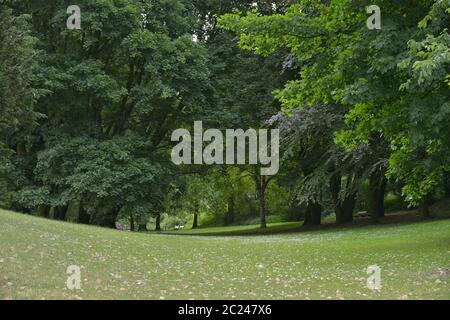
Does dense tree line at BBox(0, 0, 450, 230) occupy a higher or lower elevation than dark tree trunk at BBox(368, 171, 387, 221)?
higher

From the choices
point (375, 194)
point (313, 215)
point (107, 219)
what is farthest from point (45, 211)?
point (375, 194)

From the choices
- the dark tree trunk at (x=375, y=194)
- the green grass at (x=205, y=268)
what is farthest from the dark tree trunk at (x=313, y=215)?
the green grass at (x=205, y=268)

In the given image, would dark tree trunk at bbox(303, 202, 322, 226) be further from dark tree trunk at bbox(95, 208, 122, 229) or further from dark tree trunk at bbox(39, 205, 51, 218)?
dark tree trunk at bbox(39, 205, 51, 218)

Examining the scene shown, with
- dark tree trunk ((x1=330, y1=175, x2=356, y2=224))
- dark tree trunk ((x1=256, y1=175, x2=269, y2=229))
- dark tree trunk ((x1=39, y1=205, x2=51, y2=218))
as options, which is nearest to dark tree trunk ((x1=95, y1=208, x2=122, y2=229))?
dark tree trunk ((x1=39, y1=205, x2=51, y2=218))

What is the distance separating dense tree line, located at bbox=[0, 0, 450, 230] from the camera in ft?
54.7

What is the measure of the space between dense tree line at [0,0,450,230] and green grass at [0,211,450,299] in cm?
369

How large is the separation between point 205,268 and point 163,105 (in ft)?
62.3

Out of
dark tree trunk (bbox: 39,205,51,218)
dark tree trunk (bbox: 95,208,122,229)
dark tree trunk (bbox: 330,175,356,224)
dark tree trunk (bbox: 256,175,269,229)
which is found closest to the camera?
dark tree trunk (bbox: 95,208,122,229)

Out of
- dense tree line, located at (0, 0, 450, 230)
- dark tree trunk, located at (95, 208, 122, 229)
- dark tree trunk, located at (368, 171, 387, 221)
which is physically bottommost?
dark tree trunk, located at (95, 208, 122, 229)

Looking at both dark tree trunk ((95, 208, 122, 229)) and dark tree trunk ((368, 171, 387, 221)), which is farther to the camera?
dark tree trunk ((95, 208, 122, 229))

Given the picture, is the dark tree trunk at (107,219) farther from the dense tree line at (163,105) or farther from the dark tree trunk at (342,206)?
the dark tree trunk at (342,206)

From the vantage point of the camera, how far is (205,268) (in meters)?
14.2
